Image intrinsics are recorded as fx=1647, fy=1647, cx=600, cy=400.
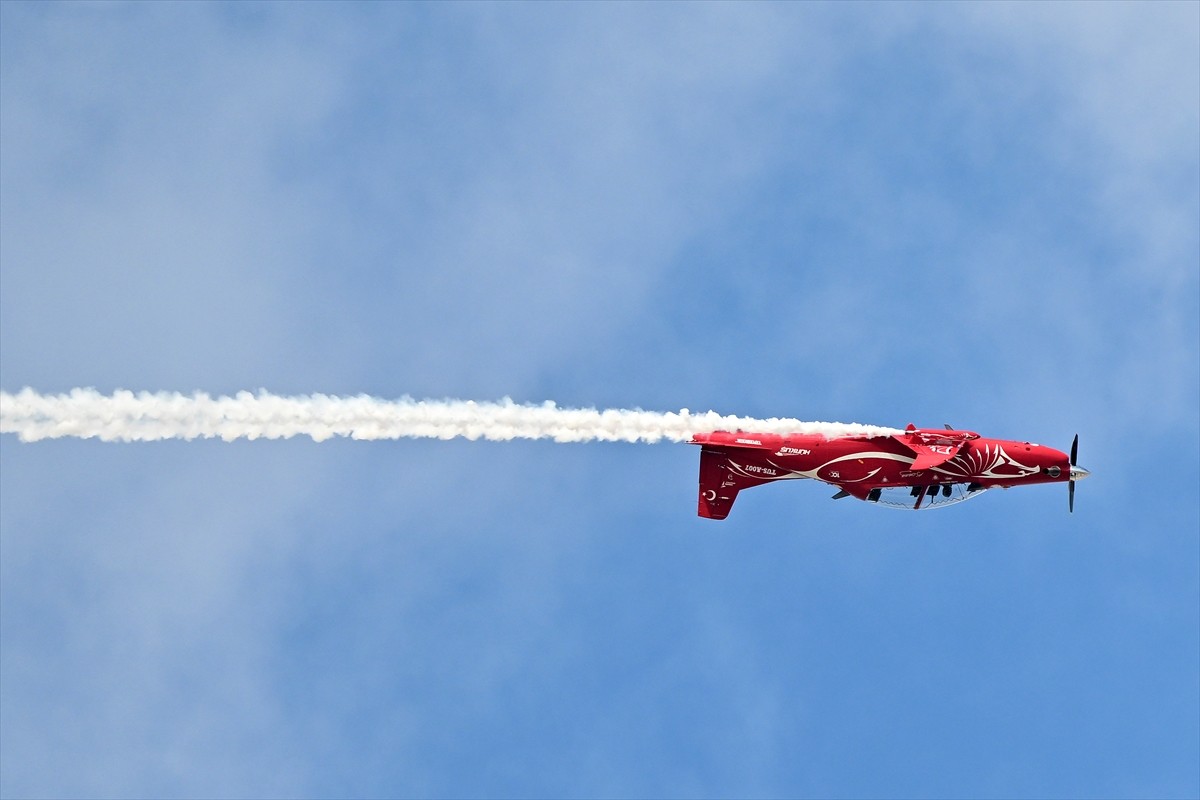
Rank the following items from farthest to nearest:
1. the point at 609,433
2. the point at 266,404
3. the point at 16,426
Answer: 1. the point at 609,433
2. the point at 266,404
3. the point at 16,426

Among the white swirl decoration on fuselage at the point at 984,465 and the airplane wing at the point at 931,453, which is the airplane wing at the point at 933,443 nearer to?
the airplane wing at the point at 931,453

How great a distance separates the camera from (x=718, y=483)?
88.8 meters

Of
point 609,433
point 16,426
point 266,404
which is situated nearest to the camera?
point 16,426

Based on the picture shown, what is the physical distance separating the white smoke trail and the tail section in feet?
5.70

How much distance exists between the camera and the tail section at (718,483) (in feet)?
289

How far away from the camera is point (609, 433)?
8519 cm

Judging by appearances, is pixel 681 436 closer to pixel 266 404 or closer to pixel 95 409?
pixel 266 404

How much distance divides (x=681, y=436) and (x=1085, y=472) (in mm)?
22500

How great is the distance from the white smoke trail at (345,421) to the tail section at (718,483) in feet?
5.70

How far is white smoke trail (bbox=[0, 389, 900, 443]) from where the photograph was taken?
7231 cm

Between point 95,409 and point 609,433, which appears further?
point 609,433

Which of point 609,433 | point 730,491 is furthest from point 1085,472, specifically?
point 609,433

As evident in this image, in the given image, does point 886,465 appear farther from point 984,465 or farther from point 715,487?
point 715,487

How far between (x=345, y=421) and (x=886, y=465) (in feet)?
94.0
